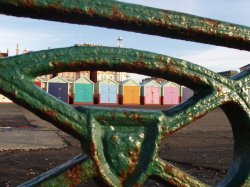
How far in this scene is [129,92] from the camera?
3525 cm

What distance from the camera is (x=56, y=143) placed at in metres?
6.90

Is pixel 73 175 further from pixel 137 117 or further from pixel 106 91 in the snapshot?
pixel 106 91

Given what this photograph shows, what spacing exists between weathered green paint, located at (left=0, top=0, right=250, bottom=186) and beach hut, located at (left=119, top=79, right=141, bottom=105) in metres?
33.8

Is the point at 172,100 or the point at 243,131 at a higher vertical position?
the point at 243,131

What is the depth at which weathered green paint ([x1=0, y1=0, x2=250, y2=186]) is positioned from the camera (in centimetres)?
76

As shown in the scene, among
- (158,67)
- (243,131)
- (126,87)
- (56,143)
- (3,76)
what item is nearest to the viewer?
(3,76)

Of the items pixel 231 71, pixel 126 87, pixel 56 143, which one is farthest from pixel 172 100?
pixel 231 71

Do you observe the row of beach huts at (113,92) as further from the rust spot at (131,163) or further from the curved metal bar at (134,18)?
the rust spot at (131,163)

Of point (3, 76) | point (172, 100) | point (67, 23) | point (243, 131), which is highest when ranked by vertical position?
point (67, 23)

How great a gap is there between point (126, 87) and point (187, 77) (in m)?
34.2

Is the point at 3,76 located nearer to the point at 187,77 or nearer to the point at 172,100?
the point at 187,77

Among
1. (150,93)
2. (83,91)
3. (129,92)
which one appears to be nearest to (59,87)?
(83,91)

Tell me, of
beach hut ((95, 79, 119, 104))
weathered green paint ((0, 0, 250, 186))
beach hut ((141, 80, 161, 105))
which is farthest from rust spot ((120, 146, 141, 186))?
beach hut ((141, 80, 161, 105))

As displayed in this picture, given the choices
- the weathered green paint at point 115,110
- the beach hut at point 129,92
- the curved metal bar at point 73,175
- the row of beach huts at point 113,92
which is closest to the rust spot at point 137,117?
the weathered green paint at point 115,110
